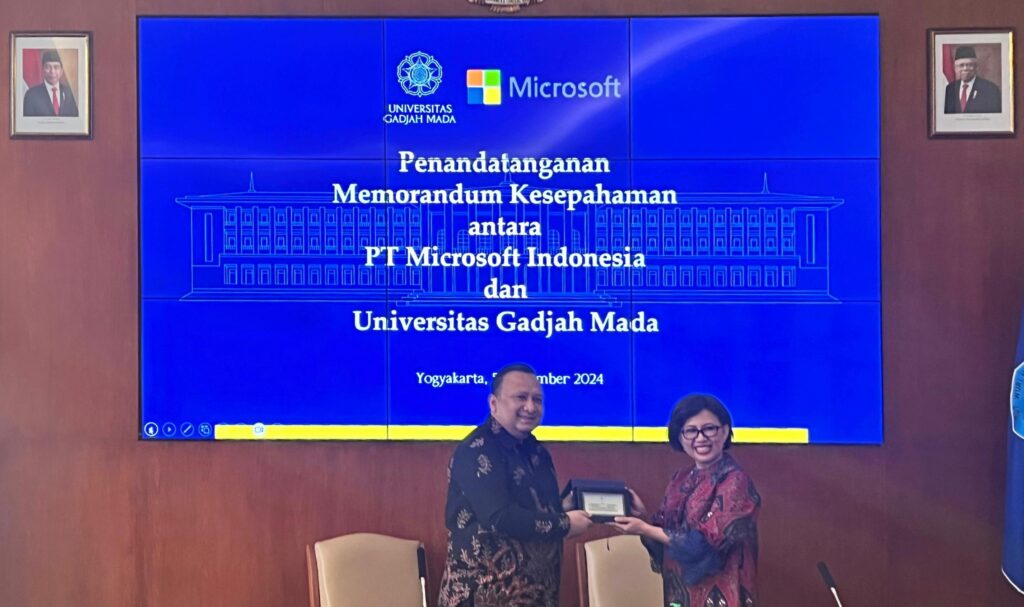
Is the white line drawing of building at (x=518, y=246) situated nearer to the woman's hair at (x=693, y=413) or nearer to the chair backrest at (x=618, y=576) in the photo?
the chair backrest at (x=618, y=576)

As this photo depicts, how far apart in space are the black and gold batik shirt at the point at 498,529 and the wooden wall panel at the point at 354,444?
102cm

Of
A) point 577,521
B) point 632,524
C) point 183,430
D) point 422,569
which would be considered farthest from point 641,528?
point 183,430

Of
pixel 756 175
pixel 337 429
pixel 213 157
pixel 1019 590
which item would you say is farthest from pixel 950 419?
pixel 213 157

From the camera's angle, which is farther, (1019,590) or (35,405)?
(35,405)

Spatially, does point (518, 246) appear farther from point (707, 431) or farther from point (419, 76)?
point (707, 431)

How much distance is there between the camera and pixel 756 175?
14.2ft

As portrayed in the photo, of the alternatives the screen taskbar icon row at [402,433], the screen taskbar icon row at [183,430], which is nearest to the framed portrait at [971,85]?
the screen taskbar icon row at [402,433]

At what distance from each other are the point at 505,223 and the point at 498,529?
1.55 metres

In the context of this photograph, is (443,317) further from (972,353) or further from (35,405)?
(972,353)

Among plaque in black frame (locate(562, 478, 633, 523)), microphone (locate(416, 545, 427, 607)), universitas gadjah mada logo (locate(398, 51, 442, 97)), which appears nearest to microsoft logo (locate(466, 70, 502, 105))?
universitas gadjah mada logo (locate(398, 51, 442, 97))

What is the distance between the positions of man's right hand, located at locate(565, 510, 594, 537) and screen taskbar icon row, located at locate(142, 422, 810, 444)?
2.67 feet

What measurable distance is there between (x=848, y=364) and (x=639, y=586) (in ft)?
4.26

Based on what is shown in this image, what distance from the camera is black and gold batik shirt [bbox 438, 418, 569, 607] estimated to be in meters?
3.27

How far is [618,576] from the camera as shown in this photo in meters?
4.20
